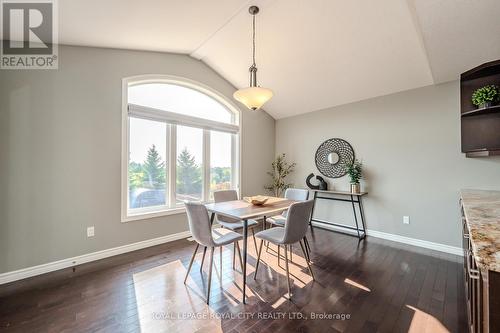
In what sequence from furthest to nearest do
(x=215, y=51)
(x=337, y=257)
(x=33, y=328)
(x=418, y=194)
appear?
(x=215, y=51) < (x=418, y=194) < (x=337, y=257) < (x=33, y=328)

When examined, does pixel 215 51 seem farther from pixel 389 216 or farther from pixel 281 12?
pixel 389 216

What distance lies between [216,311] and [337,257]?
181 centimetres

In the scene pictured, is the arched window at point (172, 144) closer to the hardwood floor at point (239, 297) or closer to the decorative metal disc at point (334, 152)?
the hardwood floor at point (239, 297)

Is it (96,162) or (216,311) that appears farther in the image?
(96,162)

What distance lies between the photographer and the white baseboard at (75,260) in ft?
7.34

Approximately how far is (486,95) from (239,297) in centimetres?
348

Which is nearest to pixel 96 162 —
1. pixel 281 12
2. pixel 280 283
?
pixel 280 283

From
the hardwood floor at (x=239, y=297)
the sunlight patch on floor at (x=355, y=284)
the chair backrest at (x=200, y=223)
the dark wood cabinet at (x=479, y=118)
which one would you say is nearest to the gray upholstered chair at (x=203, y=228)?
the chair backrest at (x=200, y=223)

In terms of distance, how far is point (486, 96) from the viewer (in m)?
2.39

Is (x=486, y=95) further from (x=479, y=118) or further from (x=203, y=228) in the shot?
(x=203, y=228)

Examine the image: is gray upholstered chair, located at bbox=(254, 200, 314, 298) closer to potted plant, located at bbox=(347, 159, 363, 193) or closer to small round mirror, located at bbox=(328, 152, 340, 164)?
potted plant, located at bbox=(347, 159, 363, 193)

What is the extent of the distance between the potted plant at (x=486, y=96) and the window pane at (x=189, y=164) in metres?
3.87

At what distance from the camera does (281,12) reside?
2582 millimetres

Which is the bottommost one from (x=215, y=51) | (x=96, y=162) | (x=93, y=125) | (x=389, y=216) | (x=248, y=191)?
(x=389, y=216)
